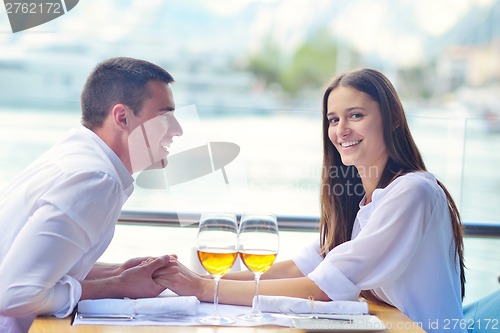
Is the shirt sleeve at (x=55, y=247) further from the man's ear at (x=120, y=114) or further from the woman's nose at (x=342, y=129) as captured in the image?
the woman's nose at (x=342, y=129)

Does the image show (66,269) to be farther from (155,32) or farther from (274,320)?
(155,32)

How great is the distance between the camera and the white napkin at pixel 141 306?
1.54 metres

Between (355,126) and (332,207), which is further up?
(355,126)

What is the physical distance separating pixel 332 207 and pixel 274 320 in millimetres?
771

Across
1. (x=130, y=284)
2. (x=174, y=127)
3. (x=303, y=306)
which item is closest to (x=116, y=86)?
(x=174, y=127)

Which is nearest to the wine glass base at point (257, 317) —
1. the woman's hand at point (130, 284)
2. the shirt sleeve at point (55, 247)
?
the woman's hand at point (130, 284)

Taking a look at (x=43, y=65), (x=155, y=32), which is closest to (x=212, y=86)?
(x=155, y=32)

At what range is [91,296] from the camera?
5.36ft

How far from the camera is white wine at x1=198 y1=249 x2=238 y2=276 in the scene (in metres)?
1.53

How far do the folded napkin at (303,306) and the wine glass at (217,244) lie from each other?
0.11 metres

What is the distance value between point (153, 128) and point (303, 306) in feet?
2.23

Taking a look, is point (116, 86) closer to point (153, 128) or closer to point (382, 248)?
point (153, 128)

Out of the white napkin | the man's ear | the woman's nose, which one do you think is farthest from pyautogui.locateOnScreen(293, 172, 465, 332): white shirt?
the man's ear

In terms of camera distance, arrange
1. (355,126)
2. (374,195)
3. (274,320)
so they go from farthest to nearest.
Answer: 1. (355,126)
2. (374,195)
3. (274,320)
